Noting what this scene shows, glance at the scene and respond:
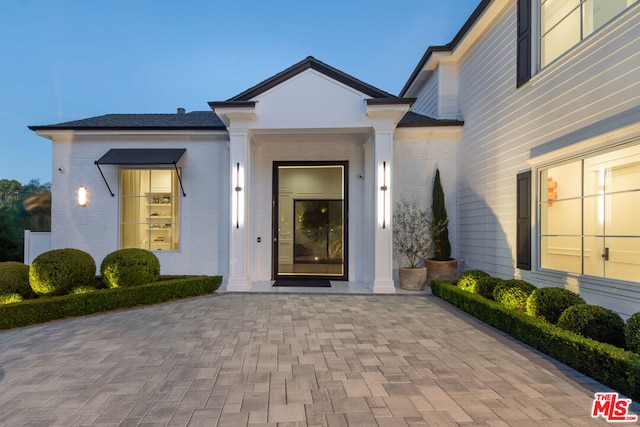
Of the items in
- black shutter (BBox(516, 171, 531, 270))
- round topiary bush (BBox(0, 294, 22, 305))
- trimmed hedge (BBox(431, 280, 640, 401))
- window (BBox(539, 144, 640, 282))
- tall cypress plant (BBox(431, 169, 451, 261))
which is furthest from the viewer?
tall cypress plant (BBox(431, 169, 451, 261))

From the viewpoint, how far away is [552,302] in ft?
14.0

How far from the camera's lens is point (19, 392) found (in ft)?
9.66

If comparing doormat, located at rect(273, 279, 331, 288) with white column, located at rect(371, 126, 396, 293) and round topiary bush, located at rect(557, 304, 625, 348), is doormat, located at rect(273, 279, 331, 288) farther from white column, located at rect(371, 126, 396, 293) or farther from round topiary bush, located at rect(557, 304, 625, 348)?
round topiary bush, located at rect(557, 304, 625, 348)

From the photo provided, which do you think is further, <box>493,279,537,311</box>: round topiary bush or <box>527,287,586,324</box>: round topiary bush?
<box>493,279,537,311</box>: round topiary bush

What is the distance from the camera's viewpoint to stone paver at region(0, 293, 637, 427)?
2578 mm

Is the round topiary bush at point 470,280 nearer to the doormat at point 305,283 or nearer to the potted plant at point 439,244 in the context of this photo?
the potted plant at point 439,244

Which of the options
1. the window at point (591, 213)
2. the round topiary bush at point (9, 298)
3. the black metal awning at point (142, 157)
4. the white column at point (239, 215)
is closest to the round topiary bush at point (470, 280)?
the window at point (591, 213)

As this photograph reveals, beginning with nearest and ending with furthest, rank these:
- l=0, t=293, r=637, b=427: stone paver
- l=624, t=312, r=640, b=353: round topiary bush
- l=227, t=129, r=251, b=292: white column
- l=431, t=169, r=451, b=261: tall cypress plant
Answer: l=0, t=293, r=637, b=427: stone paver < l=624, t=312, r=640, b=353: round topiary bush < l=227, t=129, r=251, b=292: white column < l=431, t=169, r=451, b=261: tall cypress plant

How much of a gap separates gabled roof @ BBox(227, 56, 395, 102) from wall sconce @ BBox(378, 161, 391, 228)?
163 centimetres

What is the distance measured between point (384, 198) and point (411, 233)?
4.50 feet

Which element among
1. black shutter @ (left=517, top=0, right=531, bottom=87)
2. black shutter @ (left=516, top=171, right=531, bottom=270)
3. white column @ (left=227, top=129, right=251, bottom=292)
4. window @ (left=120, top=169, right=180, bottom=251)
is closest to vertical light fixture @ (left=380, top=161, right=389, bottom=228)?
black shutter @ (left=516, top=171, right=531, bottom=270)

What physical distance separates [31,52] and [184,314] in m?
68.9

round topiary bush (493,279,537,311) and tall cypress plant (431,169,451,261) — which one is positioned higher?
tall cypress plant (431,169,451,261)

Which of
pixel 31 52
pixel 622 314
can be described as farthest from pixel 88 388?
pixel 31 52
